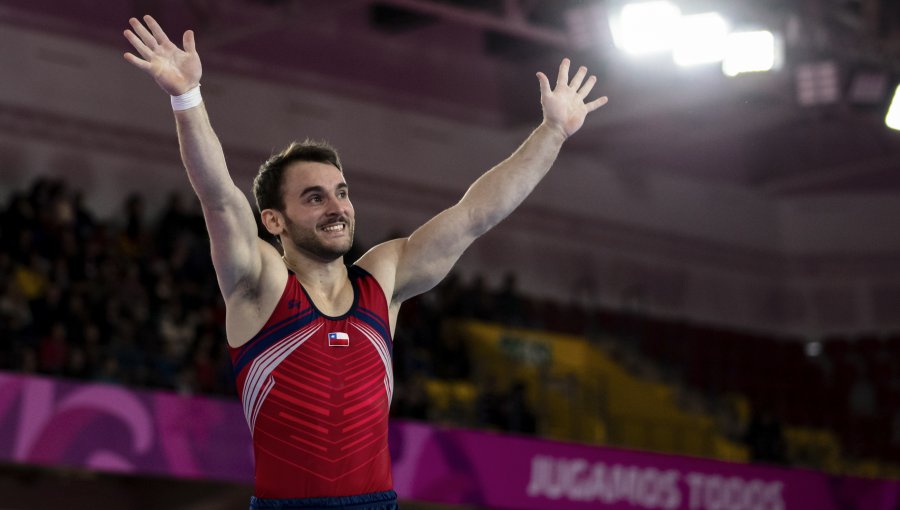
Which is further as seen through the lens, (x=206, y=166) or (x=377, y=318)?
(x=377, y=318)

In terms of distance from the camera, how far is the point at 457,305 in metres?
17.8

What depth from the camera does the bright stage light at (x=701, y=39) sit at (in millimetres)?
13938

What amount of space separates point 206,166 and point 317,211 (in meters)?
0.45

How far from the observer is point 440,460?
1264cm

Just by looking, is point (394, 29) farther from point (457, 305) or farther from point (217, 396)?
point (217, 396)

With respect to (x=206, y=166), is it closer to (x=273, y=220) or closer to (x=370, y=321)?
(x=273, y=220)

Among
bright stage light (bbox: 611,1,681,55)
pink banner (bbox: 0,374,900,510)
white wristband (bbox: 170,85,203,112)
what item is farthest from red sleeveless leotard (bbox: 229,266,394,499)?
bright stage light (bbox: 611,1,681,55)

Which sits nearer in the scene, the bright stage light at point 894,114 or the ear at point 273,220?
the ear at point 273,220

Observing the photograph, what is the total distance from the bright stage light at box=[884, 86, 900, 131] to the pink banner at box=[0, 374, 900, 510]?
13.6ft

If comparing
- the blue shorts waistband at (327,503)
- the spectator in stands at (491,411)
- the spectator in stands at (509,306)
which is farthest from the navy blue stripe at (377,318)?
the spectator in stands at (509,306)

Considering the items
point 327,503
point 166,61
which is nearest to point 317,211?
point 166,61

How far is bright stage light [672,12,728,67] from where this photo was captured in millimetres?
13938

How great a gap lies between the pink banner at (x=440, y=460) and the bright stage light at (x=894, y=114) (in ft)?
13.6

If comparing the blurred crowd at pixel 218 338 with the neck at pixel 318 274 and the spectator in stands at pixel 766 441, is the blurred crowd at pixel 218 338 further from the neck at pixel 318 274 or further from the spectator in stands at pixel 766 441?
the neck at pixel 318 274
